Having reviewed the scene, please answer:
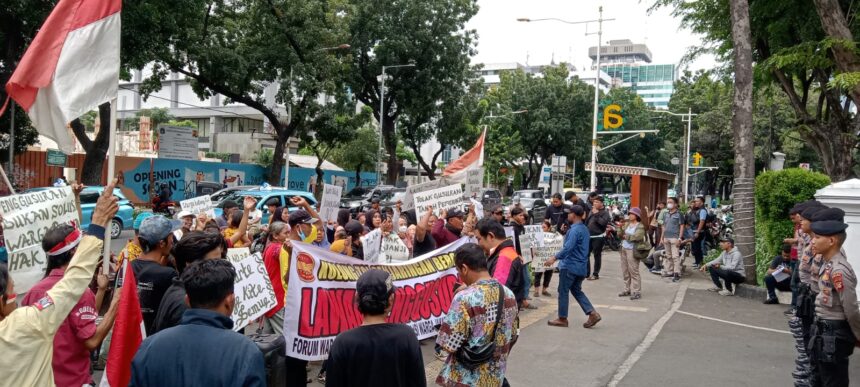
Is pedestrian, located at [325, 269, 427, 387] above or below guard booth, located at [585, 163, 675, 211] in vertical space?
below

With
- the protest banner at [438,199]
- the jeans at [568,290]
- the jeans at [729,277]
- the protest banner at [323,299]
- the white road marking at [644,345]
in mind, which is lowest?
the white road marking at [644,345]

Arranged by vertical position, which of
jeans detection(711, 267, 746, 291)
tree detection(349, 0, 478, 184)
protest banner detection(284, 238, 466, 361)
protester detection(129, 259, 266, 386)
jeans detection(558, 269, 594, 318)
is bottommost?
jeans detection(711, 267, 746, 291)

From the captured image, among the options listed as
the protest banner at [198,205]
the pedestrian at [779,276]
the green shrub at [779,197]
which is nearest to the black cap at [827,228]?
the pedestrian at [779,276]

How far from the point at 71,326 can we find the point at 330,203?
6.52 metres

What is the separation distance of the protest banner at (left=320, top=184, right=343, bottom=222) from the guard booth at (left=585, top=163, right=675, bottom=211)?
1269 centimetres

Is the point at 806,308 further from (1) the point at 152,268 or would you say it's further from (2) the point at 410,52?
(2) the point at 410,52

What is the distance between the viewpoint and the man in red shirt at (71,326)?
11.5 feet

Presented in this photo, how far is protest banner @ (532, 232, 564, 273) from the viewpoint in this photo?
1175 centimetres

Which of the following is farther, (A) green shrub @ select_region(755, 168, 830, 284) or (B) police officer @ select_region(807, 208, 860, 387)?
(A) green shrub @ select_region(755, 168, 830, 284)

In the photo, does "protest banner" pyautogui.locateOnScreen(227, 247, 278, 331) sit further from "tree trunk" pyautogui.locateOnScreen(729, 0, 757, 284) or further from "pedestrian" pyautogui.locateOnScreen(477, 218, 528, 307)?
"tree trunk" pyautogui.locateOnScreen(729, 0, 757, 284)

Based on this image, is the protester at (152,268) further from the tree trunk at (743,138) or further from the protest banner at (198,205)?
the tree trunk at (743,138)

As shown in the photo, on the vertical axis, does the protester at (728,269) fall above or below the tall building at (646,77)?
below

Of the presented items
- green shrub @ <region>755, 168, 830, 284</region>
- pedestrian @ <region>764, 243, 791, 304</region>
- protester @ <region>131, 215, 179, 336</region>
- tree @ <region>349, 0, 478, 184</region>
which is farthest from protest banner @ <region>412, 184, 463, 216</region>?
tree @ <region>349, 0, 478, 184</region>

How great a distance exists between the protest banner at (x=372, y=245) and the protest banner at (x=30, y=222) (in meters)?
3.34
